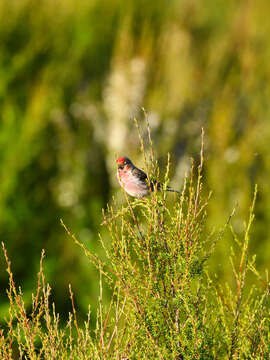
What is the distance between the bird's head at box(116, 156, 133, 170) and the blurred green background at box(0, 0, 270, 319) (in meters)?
6.41

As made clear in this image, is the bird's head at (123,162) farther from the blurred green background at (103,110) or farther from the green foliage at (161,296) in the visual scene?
the blurred green background at (103,110)

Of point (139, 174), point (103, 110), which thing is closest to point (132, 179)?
point (139, 174)

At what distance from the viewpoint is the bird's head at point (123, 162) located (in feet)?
12.8

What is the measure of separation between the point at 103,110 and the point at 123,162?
11.1 meters

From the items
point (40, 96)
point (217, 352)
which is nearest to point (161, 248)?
point (217, 352)

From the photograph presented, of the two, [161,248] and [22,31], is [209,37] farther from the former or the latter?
[161,248]

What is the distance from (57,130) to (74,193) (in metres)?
1.38

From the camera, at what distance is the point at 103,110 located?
14.9 meters

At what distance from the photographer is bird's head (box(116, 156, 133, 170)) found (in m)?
3.90

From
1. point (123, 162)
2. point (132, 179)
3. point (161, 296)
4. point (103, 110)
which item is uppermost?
point (123, 162)

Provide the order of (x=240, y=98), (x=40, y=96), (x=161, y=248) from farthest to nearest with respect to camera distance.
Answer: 1. (x=240, y=98)
2. (x=40, y=96)
3. (x=161, y=248)

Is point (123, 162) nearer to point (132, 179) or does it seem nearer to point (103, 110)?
point (132, 179)

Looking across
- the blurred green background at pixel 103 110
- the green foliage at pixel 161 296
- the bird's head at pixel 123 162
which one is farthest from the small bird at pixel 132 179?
the blurred green background at pixel 103 110

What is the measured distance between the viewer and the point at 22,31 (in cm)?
1384
